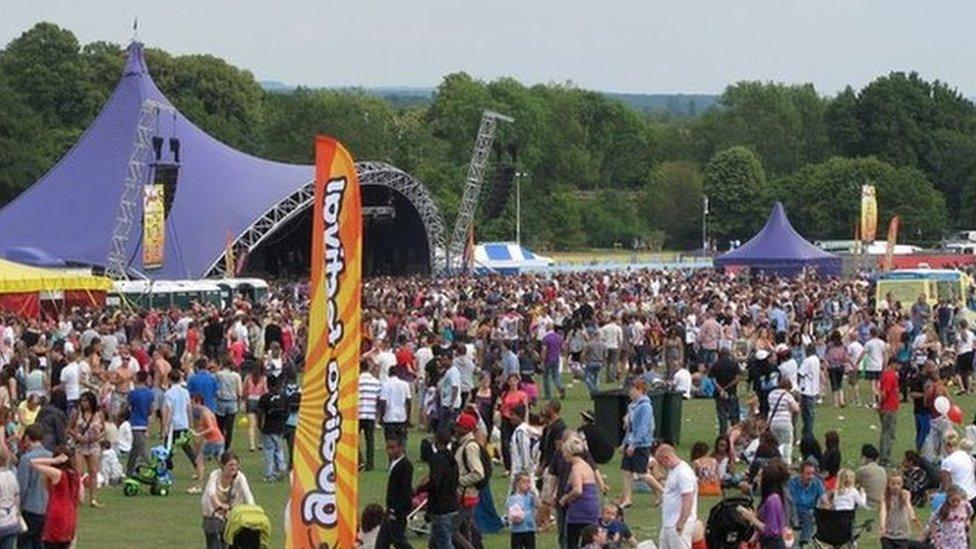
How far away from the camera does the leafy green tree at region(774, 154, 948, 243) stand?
106m

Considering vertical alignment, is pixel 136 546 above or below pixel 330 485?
below

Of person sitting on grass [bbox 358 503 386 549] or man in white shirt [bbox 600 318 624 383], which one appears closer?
person sitting on grass [bbox 358 503 386 549]

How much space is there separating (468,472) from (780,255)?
5126 centimetres

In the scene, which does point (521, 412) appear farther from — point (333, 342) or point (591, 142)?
point (591, 142)

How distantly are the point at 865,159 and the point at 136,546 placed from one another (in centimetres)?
9263

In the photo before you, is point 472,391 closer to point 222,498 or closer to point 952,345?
point 222,498

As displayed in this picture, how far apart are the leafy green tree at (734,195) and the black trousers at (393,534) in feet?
328

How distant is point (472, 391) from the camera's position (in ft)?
85.6

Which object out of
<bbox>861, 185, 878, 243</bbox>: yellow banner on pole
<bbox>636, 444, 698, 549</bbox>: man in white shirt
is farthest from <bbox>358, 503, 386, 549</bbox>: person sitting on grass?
<bbox>861, 185, 878, 243</bbox>: yellow banner on pole

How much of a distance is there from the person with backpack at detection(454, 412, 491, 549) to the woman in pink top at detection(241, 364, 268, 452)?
6985 millimetres

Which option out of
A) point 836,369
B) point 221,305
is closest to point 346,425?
point 836,369

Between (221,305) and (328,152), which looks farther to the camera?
(221,305)

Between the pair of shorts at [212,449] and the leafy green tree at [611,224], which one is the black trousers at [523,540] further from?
the leafy green tree at [611,224]

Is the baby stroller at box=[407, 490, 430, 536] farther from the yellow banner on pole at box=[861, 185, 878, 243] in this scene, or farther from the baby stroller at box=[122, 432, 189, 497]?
the yellow banner on pole at box=[861, 185, 878, 243]
